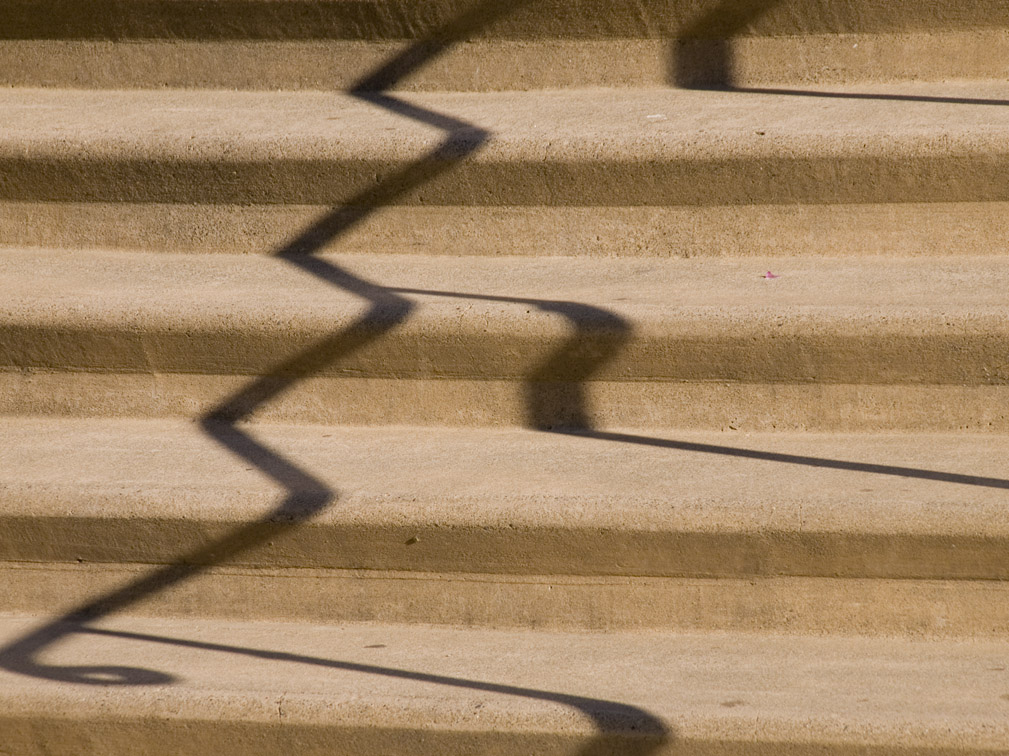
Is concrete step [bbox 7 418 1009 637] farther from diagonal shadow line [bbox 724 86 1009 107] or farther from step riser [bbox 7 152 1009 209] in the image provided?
diagonal shadow line [bbox 724 86 1009 107]

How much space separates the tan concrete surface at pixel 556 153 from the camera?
8.23 ft

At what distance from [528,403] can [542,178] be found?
21.5 inches

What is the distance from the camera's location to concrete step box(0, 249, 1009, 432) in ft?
7.47

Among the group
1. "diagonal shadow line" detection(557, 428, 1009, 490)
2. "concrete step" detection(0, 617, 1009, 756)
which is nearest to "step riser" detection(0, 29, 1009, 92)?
"diagonal shadow line" detection(557, 428, 1009, 490)

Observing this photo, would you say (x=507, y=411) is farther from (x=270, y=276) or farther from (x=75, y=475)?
(x=75, y=475)

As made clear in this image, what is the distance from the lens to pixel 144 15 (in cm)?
302

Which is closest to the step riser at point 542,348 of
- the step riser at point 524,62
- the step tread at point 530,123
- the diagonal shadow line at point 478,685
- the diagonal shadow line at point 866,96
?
the step tread at point 530,123

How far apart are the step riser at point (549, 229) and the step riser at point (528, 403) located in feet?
1.33

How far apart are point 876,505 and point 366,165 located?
136 cm

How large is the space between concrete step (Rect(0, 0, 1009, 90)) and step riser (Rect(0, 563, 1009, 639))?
1.45 meters

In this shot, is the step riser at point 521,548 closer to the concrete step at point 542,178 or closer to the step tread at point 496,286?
the step tread at point 496,286

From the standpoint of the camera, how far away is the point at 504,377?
7.82 ft

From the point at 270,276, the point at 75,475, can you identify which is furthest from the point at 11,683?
the point at 270,276

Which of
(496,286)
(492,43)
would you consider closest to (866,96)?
(492,43)
